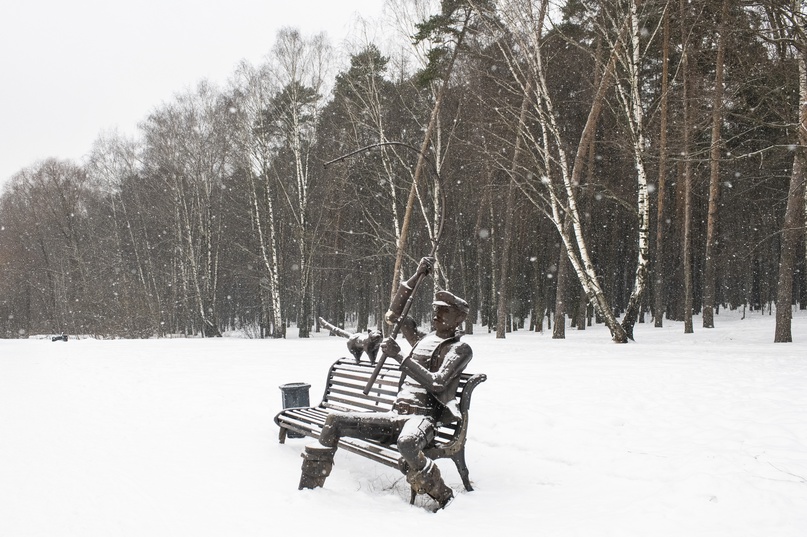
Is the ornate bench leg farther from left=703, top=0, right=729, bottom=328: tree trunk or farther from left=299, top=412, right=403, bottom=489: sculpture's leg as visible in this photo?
left=703, top=0, right=729, bottom=328: tree trunk

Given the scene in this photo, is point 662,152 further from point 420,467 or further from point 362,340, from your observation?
point 420,467

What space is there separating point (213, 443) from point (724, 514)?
4781mm

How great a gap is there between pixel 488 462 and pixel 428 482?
4.99ft

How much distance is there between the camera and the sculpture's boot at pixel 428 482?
13.3ft

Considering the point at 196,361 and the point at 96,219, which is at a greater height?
the point at 96,219

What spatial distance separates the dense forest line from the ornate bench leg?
8735mm

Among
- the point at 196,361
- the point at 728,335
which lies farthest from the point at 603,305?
the point at 196,361

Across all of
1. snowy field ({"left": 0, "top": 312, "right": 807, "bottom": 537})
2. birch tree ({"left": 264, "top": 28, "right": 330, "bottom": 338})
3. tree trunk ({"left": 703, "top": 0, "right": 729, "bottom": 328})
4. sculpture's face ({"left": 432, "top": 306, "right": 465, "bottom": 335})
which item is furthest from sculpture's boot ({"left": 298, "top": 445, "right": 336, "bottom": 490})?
birch tree ({"left": 264, "top": 28, "right": 330, "bottom": 338})

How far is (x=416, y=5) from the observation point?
58.4ft

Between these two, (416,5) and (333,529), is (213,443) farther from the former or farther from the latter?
(416,5)

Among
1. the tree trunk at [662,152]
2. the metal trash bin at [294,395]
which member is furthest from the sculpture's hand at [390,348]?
the tree trunk at [662,152]

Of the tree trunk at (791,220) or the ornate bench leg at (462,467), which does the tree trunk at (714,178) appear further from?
the ornate bench leg at (462,467)

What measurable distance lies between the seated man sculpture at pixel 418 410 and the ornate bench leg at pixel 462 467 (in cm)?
26

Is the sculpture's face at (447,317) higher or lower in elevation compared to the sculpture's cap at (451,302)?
lower
